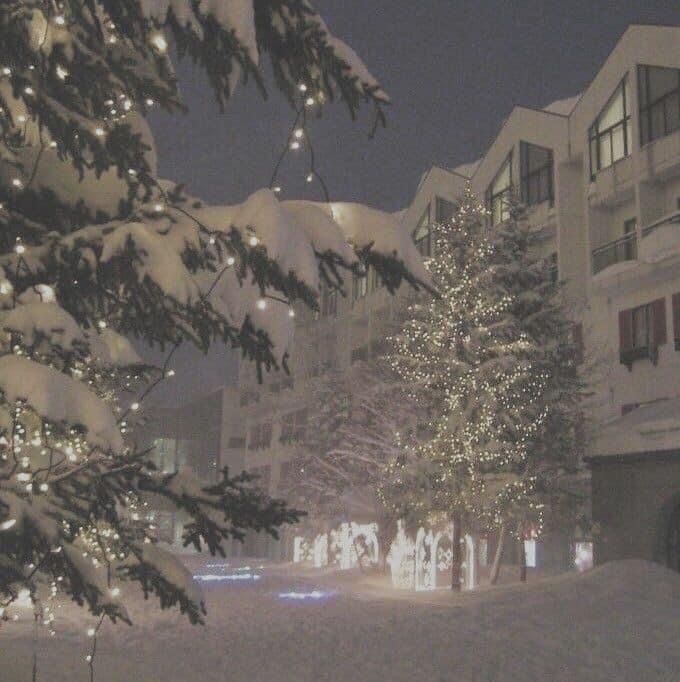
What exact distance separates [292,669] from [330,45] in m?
9.06

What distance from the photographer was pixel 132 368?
5.71 metres

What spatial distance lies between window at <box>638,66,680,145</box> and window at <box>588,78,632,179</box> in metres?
0.95

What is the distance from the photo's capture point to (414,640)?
1286 centimetres

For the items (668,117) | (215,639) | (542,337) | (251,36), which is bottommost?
(215,639)

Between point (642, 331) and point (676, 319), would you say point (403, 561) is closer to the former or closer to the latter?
point (642, 331)

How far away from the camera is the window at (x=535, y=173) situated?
32.2 m

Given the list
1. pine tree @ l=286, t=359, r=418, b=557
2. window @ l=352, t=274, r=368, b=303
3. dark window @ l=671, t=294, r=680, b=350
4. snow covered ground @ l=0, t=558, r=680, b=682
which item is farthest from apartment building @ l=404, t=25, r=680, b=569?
window @ l=352, t=274, r=368, b=303

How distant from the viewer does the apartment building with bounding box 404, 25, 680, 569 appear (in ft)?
61.2

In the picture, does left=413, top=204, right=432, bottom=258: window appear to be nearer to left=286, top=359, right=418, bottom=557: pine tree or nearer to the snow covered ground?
left=286, top=359, right=418, bottom=557: pine tree

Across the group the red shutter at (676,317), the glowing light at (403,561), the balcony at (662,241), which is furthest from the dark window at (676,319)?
the glowing light at (403,561)

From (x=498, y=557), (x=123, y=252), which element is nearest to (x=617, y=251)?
(x=498, y=557)

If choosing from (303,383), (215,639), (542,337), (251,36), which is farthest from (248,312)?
(303,383)

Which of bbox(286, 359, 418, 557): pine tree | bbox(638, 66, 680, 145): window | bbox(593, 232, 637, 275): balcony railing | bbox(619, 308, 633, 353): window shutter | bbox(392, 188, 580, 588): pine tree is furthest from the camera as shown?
bbox(286, 359, 418, 557): pine tree

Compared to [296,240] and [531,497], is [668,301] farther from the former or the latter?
[296,240]
